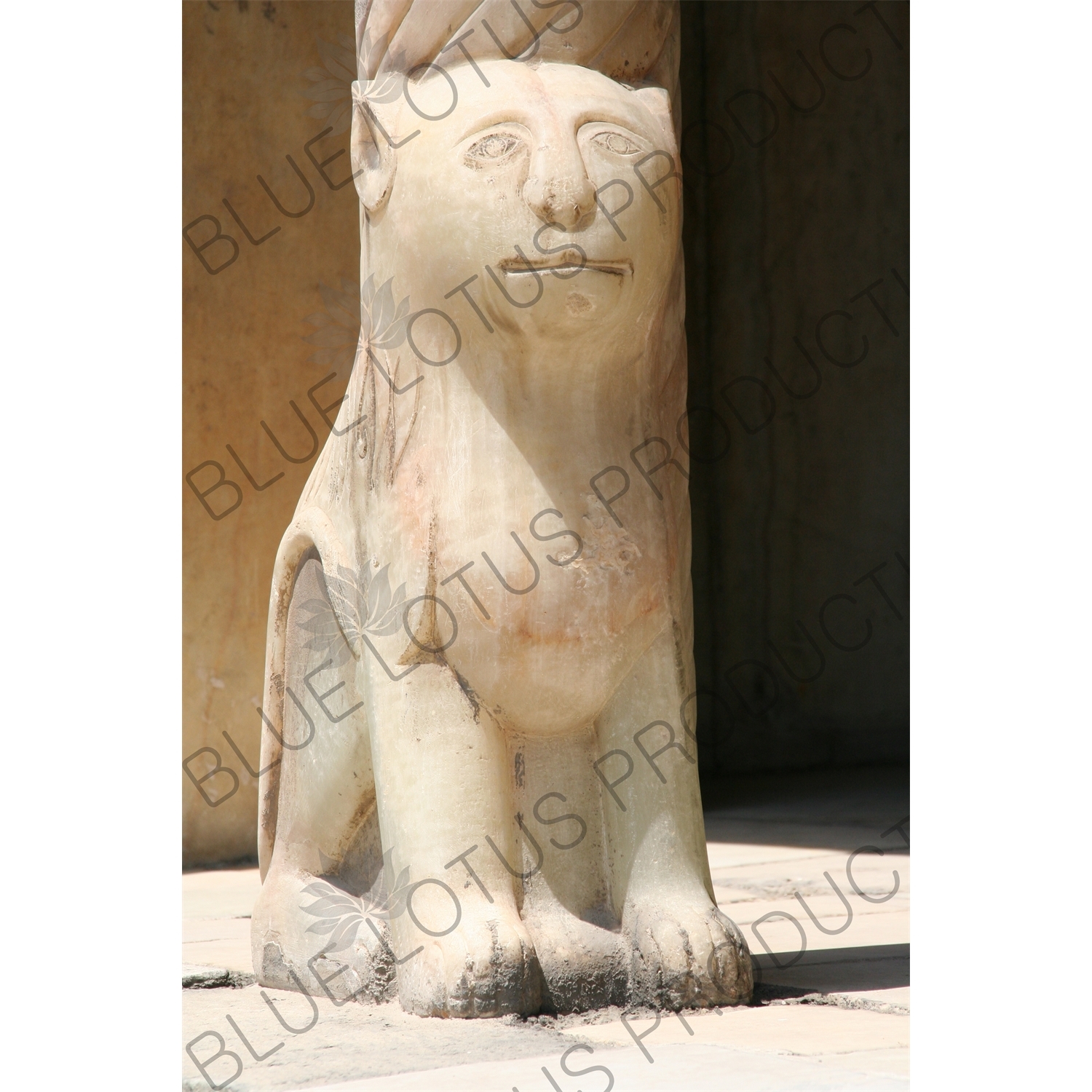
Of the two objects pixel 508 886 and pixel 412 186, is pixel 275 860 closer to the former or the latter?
pixel 508 886

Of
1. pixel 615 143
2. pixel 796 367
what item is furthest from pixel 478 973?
pixel 796 367

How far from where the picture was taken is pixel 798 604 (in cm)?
803

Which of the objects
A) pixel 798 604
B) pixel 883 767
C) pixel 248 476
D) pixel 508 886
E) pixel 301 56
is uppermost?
pixel 301 56

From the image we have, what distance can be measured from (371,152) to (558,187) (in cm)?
49

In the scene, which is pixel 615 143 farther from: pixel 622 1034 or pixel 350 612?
pixel 622 1034

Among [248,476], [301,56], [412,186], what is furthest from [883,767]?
[412,186]

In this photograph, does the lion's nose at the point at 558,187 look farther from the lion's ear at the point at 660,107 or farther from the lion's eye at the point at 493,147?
the lion's ear at the point at 660,107

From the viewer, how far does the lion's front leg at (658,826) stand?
9.91 ft

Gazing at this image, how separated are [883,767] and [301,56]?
4625mm

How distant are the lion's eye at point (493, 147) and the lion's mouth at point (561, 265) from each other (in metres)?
0.20

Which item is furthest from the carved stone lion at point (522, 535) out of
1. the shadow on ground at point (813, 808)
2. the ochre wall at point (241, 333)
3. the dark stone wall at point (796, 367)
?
the dark stone wall at point (796, 367)

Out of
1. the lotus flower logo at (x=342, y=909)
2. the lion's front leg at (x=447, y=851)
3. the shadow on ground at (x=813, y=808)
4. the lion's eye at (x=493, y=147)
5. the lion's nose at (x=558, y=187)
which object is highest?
the lion's eye at (x=493, y=147)

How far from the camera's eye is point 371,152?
10.5ft

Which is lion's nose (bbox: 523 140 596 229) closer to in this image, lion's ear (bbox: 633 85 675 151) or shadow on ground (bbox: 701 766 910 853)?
lion's ear (bbox: 633 85 675 151)
